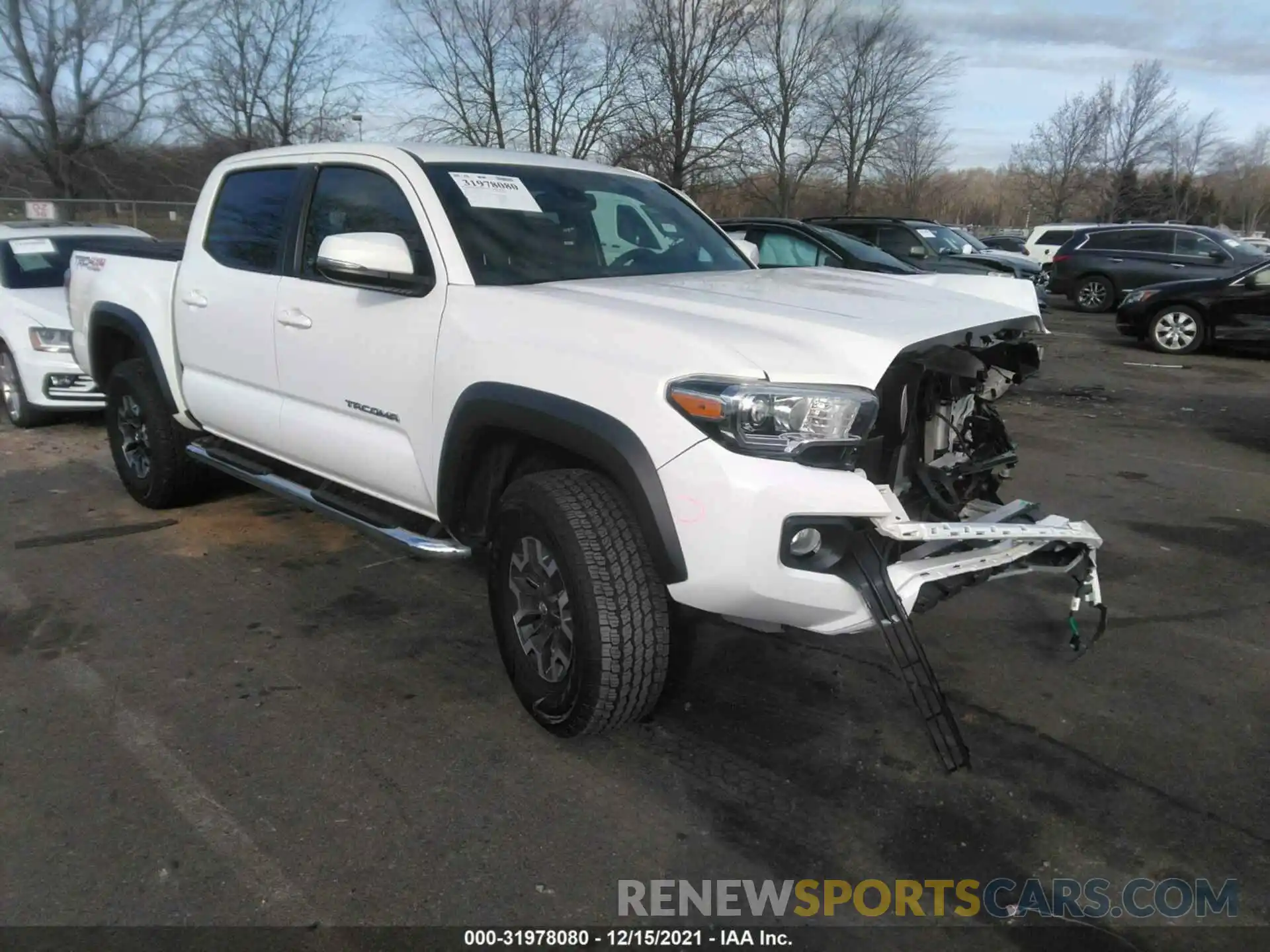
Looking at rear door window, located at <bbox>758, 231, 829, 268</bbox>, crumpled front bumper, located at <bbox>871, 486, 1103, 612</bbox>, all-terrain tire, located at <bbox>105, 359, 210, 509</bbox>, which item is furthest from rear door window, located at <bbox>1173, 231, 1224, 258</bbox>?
all-terrain tire, located at <bbox>105, 359, 210, 509</bbox>

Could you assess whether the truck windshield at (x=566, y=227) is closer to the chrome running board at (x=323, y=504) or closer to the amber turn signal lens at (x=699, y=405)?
the chrome running board at (x=323, y=504)

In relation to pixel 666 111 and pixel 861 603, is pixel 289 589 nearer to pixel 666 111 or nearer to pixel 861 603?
pixel 861 603

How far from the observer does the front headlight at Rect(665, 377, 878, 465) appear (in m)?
2.54

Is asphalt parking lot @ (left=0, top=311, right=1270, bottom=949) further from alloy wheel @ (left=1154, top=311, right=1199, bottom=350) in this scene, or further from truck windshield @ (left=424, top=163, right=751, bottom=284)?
alloy wheel @ (left=1154, top=311, right=1199, bottom=350)

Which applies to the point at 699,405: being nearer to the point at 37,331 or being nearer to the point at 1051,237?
the point at 37,331

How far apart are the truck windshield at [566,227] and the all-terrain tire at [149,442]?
8.05 feet

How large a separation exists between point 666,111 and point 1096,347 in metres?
12.2

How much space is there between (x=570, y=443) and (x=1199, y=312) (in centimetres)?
1213

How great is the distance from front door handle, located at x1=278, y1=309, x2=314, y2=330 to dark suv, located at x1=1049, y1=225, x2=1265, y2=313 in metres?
15.7

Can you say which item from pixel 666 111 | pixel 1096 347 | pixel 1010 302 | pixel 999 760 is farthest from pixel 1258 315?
pixel 666 111

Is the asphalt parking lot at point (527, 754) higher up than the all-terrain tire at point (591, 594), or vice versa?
the all-terrain tire at point (591, 594)

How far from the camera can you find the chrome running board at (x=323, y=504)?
11.1 ft

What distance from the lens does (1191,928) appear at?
2.38m

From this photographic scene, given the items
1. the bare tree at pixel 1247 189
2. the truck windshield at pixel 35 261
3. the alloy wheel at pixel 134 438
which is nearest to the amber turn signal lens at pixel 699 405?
the alloy wheel at pixel 134 438
